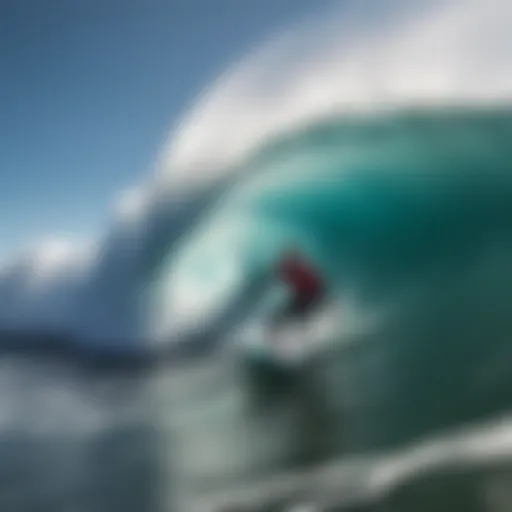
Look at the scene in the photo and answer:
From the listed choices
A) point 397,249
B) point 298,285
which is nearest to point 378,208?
point 397,249

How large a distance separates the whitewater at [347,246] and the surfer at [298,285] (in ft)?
0.07

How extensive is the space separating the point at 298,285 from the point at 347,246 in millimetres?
96


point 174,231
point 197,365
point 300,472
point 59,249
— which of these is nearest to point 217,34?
point 174,231

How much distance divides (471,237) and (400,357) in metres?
0.21

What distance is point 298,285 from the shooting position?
1306 mm

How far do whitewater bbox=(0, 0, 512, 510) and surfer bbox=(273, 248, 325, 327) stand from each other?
0.02 metres

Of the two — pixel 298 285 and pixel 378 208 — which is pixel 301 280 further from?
pixel 378 208

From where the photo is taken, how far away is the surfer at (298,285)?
130 cm

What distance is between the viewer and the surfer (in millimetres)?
1300

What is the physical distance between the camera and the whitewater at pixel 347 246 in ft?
4.10

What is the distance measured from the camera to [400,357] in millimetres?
1261

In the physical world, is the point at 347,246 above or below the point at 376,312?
above

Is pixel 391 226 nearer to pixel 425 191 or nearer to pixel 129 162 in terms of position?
pixel 425 191

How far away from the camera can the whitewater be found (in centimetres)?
125
